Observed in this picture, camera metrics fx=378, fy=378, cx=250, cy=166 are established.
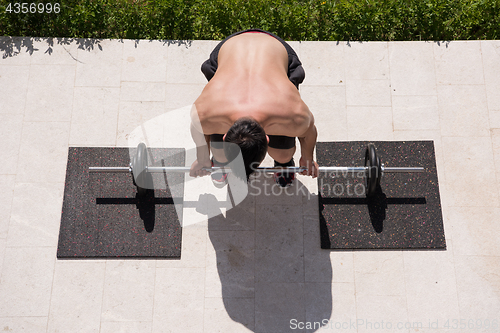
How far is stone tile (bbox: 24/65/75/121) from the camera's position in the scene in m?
3.48

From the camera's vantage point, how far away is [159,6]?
373 cm

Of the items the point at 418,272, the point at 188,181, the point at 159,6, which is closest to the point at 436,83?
the point at 418,272

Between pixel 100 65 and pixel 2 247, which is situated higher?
pixel 100 65

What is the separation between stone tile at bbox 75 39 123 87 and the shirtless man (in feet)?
4.16

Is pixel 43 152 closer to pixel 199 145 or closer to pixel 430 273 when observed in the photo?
pixel 199 145

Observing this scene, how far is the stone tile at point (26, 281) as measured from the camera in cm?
307

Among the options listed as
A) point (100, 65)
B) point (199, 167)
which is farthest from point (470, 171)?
point (100, 65)

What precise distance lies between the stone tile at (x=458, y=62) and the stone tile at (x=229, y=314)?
107 inches

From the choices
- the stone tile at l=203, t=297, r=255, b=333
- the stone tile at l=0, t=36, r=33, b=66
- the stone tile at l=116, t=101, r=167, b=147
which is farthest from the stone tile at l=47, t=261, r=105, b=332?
→ the stone tile at l=0, t=36, r=33, b=66

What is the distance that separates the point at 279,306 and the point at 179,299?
2.68ft

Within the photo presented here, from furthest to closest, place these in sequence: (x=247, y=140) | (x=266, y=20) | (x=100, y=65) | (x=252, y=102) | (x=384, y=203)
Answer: (x=266, y=20)
(x=100, y=65)
(x=384, y=203)
(x=252, y=102)
(x=247, y=140)

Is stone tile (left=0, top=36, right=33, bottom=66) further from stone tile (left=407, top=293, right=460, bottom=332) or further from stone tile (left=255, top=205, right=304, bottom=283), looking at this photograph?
stone tile (left=407, top=293, right=460, bottom=332)

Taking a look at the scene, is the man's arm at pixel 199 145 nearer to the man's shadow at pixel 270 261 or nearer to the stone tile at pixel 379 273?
the man's shadow at pixel 270 261

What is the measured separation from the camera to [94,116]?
348 centimetres
